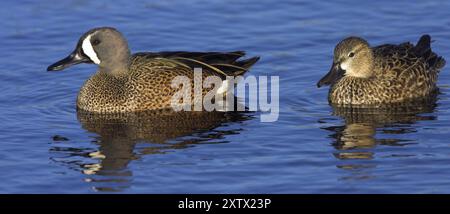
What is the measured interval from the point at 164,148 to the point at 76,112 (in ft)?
6.35

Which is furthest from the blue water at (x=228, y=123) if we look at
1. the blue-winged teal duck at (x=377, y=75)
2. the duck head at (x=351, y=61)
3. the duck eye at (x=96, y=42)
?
the duck eye at (x=96, y=42)

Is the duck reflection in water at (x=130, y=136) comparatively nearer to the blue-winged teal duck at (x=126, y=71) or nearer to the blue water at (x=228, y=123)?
the blue water at (x=228, y=123)

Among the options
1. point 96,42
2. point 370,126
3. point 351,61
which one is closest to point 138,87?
point 96,42

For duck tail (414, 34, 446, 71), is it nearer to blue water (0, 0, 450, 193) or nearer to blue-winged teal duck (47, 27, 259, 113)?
blue water (0, 0, 450, 193)

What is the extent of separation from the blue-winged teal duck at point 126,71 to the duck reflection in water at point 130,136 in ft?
0.50

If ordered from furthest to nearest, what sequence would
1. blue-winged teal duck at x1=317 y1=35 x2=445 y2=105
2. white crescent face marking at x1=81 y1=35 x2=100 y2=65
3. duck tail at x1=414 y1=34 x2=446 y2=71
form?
1. duck tail at x1=414 y1=34 x2=446 y2=71
2. blue-winged teal duck at x1=317 y1=35 x2=445 y2=105
3. white crescent face marking at x1=81 y1=35 x2=100 y2=65

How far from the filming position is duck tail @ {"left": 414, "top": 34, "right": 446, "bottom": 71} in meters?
14.2

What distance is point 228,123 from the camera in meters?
13.1

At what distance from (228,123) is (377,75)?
202cm

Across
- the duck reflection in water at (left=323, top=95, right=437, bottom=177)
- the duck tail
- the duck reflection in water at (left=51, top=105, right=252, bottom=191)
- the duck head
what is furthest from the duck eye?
the duck tail

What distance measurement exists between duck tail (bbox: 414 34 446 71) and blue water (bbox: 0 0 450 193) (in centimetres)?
32

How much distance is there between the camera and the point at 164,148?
474 inches

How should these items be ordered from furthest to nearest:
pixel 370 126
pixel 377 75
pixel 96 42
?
pixel 377 75, pixel 96 42, pixel 370 126

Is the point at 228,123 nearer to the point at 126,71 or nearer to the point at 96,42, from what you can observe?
the point at 126,71
